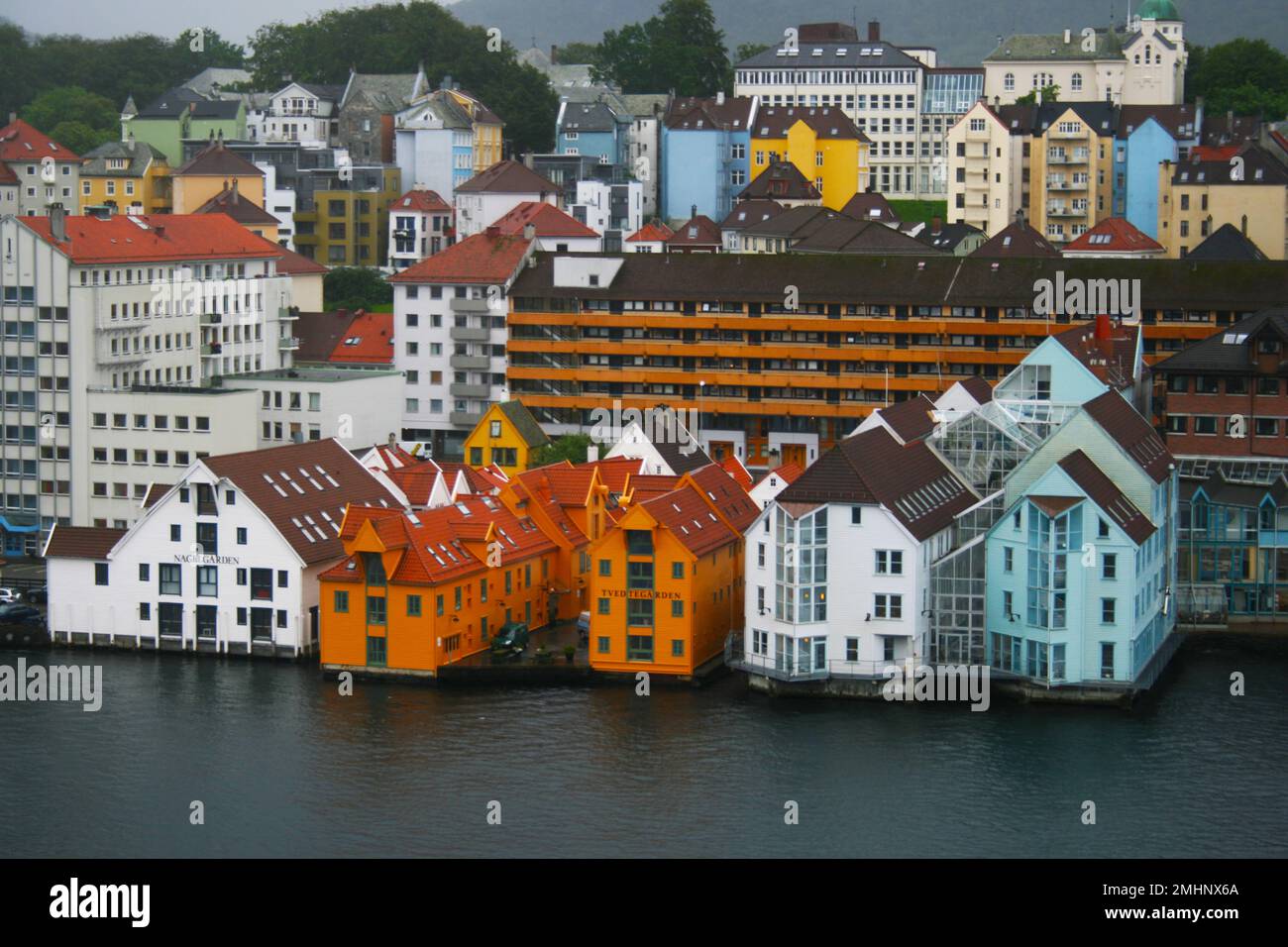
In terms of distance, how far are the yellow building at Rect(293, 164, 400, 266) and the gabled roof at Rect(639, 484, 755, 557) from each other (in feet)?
206

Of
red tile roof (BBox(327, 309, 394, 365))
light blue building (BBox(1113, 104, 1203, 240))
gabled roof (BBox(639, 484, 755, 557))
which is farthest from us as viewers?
light blue building (BBox(1113, 104, 1203, 240))

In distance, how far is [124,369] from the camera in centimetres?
7338

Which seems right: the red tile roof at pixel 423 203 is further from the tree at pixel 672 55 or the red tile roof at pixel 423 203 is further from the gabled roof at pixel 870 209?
the tree at pixel 672 55

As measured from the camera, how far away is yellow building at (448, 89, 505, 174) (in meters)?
128

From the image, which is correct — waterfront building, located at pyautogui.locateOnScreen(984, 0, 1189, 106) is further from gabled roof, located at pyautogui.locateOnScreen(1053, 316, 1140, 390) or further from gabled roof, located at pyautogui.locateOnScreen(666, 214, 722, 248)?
gabled roof, located at pyautogui.locateOnScreen(1053, 316, 1140, 390)

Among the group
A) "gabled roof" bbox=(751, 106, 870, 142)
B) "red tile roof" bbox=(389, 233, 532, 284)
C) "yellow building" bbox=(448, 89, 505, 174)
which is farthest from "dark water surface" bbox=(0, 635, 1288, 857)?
"yellow building" bbox=(448, 89, 505, 174)

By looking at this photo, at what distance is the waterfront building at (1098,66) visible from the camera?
417 feet

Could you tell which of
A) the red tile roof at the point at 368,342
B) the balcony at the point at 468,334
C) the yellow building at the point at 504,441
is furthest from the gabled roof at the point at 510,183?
the yellow building at the point at 504,441

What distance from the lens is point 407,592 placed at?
2197 inches

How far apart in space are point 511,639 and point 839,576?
816 cm

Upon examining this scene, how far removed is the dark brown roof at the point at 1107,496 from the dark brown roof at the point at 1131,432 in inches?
59.9

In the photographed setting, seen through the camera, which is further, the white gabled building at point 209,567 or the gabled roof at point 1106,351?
the gabled roof at point 1106,351

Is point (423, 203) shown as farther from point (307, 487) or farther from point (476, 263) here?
point (307, 487)
